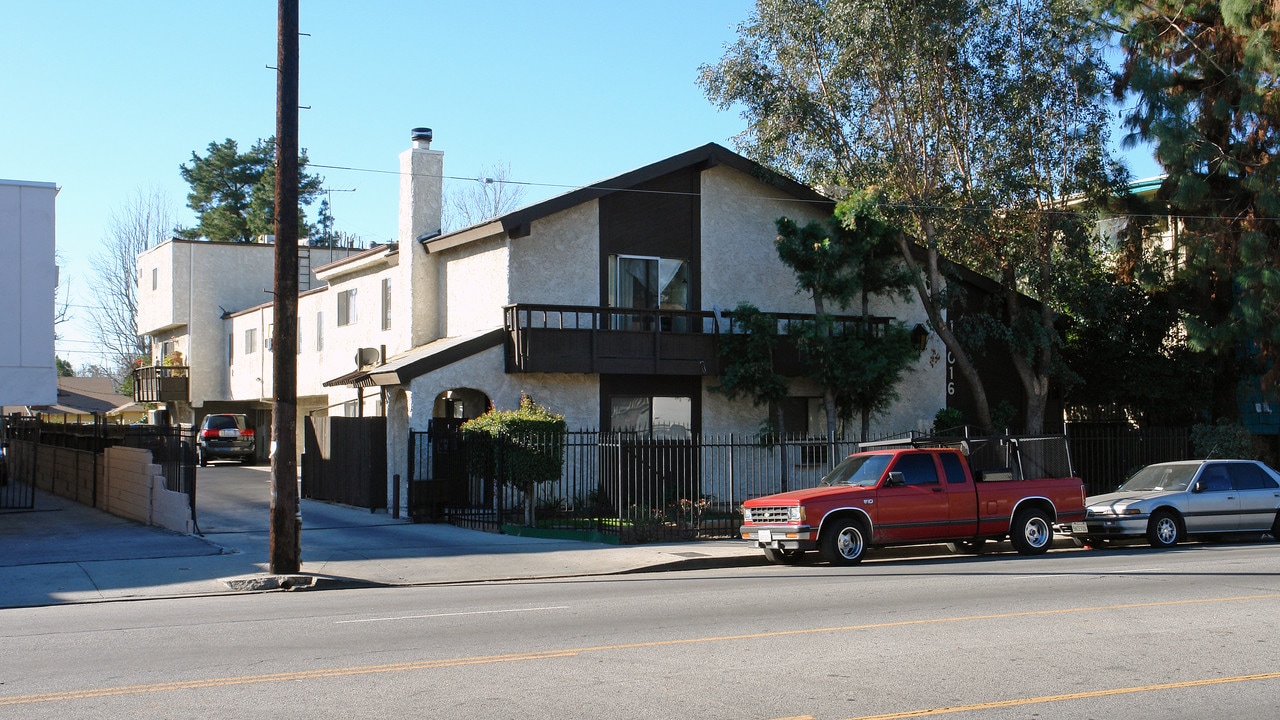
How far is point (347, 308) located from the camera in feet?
105

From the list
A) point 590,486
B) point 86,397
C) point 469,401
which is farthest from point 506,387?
point 86,397

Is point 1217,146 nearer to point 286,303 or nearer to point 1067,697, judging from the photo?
point 286,303

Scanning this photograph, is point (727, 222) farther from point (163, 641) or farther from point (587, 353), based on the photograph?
point (163, 641)

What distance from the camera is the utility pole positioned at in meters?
15.4

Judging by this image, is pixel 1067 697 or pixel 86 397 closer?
pixel 1067 697

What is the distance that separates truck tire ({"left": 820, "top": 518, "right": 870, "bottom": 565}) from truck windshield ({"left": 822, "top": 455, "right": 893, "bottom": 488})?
25.6 inches

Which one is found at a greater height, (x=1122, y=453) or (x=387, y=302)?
(x=387, y=302)

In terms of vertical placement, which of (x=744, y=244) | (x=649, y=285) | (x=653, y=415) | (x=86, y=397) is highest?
(x=744, y=244)

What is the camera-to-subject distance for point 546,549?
60.3 feet

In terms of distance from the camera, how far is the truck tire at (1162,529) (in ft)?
62.8

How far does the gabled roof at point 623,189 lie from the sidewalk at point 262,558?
251 inches

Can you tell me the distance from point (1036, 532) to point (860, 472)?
3109mm

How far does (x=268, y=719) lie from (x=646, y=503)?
→ 48.0ft

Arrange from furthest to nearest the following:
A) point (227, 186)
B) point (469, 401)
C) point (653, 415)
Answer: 1. point (227, 186)
2. point (469, 401)
3. point (653, 415)
